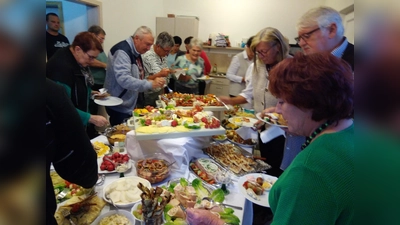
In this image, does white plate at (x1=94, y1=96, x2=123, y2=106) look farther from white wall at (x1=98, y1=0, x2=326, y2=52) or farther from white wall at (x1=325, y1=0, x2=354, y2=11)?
white wall at (x1=325, y1=0, x2=354, y2=11)

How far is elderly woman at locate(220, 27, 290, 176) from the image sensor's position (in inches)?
77.4

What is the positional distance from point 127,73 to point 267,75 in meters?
1.39

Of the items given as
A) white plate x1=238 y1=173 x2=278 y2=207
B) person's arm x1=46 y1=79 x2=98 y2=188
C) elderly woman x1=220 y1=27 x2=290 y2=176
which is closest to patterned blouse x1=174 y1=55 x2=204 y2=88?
elderly woman x1=220 y1=27 x2=290 y2=176

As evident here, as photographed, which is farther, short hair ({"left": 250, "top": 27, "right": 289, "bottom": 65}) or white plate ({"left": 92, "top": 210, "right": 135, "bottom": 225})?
short hair ({"left": 250, "top": 27, "right": 289, "bottom": 65})

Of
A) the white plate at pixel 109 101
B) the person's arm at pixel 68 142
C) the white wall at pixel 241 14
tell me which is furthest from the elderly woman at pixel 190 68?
the person's arm at pixel 68 142

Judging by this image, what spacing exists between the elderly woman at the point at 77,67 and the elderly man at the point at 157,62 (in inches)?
48.4

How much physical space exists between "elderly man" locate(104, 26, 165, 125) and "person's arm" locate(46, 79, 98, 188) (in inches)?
69.5
